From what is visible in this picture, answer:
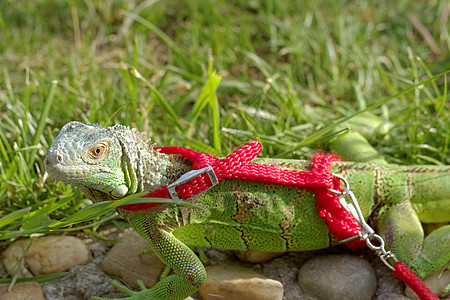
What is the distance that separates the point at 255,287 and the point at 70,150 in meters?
1.25

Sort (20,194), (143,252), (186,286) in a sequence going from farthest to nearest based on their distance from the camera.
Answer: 1. (20,194)
2. (143,252)
3. (186,286)

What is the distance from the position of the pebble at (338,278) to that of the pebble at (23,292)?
1.56 metres

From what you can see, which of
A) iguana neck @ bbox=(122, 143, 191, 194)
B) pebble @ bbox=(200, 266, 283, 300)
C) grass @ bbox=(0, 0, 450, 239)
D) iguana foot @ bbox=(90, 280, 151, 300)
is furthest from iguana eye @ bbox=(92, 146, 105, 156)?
pebble @ bbox=(200, 266, 283, 300)

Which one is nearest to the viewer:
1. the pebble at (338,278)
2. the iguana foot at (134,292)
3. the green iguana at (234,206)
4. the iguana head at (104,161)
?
the iguana head at (104,161)

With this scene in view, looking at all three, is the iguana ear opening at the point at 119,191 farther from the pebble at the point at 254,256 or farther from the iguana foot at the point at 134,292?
the pebble at the point at 254,256

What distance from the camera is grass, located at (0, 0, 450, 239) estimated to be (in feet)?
11.6

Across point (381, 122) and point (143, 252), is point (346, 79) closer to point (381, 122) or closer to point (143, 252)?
point (381, 122)

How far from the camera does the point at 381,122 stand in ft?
13.1

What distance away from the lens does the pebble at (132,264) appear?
9.63ft

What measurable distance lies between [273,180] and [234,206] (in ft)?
0.86

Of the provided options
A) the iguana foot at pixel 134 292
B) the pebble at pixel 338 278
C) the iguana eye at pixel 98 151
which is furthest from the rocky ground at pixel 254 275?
the iguana eye at pixel 98 151

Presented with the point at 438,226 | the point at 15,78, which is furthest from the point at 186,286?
the point at 15,78

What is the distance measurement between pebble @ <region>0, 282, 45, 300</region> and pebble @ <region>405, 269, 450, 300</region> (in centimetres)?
217

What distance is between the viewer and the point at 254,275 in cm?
281
